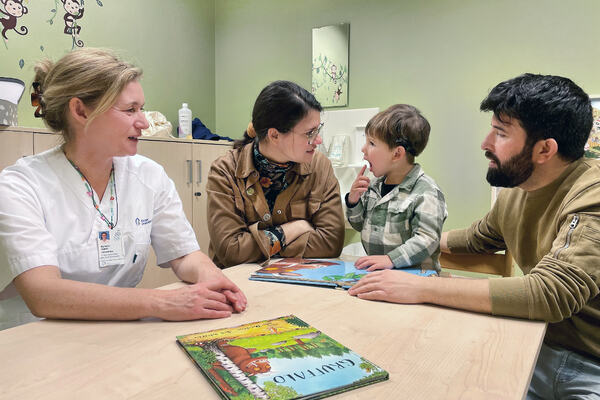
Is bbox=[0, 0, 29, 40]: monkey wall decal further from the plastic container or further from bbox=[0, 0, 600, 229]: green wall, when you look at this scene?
the plastic container

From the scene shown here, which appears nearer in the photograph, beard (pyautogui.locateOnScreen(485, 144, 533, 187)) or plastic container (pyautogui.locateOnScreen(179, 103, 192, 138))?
beard (pyautogui.locateOnScreen(485, 144, 533, 187))

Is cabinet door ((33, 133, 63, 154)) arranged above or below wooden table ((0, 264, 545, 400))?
above

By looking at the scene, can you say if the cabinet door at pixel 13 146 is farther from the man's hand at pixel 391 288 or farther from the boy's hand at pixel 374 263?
the man's hand at pixel 391 288

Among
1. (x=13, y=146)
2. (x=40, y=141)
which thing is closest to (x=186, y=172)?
(x=40, y=141)

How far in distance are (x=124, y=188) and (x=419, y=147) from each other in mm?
1208

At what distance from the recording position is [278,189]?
1744 mm

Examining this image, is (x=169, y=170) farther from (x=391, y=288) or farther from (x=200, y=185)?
(x=391, y=288)

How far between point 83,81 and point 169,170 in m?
2.10

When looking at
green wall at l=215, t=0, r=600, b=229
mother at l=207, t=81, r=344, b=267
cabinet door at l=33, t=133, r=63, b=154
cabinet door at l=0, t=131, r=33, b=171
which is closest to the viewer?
mother at l=207, t=81, r=344, b=267

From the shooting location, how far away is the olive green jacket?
96 centimetres

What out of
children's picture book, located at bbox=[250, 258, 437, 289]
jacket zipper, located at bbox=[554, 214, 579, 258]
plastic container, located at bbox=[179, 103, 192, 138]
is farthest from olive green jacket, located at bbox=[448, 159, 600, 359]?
plastic container, located at bbox=[179, 103, 192, 138]

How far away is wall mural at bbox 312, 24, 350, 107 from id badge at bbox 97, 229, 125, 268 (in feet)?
8.95

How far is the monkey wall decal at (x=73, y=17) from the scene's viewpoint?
10.2 ft

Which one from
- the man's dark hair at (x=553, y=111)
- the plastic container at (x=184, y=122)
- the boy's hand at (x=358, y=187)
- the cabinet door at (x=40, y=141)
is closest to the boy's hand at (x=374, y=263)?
the boy's hand at (x=358, y=187)
